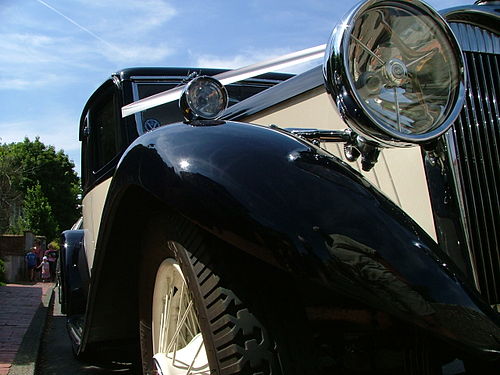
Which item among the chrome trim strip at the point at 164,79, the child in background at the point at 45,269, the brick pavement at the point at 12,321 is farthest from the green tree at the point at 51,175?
the chrome trim strip at the point at 164,79

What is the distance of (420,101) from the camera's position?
151cm

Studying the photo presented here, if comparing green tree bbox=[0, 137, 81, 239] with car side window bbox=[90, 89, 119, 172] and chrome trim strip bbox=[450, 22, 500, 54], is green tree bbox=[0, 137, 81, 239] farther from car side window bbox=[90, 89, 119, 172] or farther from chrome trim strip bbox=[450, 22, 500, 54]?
chrome trim strip bbox=[450, 22, 500, 54]

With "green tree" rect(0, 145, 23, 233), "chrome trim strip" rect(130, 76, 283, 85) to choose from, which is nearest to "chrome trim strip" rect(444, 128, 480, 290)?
"chrome trim strip" rect(130, 76, 283, 85)

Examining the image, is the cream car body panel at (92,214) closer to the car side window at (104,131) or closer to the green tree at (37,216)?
the car side window at (104,131)

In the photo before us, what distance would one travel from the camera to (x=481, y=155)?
1.73 m

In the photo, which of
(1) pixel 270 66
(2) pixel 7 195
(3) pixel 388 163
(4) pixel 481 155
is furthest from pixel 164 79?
(2) pixel 7 195

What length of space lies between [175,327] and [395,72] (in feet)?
3.37

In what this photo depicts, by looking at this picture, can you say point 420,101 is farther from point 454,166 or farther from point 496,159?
point 496,159

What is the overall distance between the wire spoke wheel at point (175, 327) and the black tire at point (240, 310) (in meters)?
0.16

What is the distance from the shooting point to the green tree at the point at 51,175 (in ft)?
126

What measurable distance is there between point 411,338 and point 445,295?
35 cm

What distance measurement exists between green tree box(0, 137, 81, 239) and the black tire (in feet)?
125

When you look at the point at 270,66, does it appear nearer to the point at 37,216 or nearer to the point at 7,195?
the point at 7,195

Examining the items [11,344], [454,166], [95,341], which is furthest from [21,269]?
[454,166]
